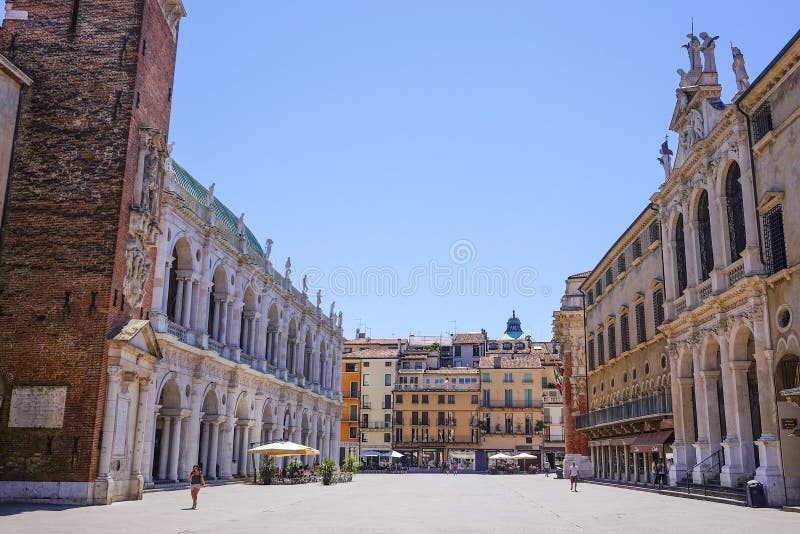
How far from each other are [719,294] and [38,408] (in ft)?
78.1

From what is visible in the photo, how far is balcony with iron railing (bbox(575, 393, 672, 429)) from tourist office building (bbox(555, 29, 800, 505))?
0.12m

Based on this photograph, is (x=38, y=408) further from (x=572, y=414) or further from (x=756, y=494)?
(x=572, y=414)

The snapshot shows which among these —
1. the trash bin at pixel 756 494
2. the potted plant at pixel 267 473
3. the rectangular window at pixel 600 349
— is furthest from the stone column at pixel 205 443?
the trash bin at pixel 756 494

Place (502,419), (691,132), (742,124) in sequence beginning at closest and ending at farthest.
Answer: (742,124), (691,132), (502,419)

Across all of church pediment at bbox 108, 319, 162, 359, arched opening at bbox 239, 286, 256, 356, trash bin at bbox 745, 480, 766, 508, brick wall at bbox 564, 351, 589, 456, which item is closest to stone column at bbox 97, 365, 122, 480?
church pediment at bbox 108, 319, 162, 359

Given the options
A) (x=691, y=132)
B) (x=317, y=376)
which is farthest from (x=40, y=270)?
(x=317, y=376)

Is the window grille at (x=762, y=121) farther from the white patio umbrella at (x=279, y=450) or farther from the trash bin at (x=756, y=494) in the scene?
the white patio umbrella at (x=279, y=450)

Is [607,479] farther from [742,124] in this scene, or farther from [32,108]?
[32,108]

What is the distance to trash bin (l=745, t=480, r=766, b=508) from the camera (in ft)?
79.6

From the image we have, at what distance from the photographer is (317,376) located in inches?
2611

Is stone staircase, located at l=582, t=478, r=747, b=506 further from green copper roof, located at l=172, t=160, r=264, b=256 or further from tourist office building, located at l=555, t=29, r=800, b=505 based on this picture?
green copper roof, located at l=172, t=160, r=264, b=256

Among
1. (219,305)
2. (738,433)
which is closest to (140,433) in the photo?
(219,305)

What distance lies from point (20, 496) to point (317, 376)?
1741 inches

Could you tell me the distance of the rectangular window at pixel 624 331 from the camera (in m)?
45.9
